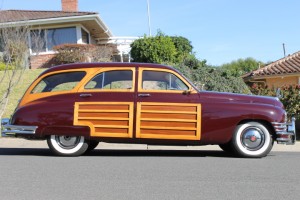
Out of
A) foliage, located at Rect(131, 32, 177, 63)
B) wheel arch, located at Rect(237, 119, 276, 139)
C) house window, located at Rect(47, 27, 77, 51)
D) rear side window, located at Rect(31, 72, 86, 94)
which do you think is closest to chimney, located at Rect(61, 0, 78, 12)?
house window, located at Rect(47, 27, 77, 51)

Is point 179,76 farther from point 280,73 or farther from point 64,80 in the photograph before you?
point 280,73

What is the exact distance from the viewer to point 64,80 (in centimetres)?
951

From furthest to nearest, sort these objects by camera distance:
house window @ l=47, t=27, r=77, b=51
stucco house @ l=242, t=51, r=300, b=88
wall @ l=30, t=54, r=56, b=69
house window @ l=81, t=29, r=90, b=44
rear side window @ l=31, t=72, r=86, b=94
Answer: house window @ l=81, t=29, r=90, b=44, house window @ l=47, t=27, r=77, b=51, wall @ l=30, t=54, r=56, b=69, stucco house @ l=242, t=51, r=300, b=88, rear side window @ l=31, t=72, r=86, b=94

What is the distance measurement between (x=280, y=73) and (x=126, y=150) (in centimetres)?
1535

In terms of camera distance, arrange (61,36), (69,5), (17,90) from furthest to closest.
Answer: (69,5)
(61,36)
(17,90)

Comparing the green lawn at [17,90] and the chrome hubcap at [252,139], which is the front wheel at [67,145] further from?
the green lawn at [17,90]

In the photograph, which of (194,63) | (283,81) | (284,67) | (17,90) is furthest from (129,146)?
(284,67)

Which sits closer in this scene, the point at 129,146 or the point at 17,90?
the point at 129,146

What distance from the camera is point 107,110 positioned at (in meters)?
8.96

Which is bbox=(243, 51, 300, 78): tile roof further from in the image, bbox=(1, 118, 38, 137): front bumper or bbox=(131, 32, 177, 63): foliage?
bbox=(1, 118, 38, 137): front bumper

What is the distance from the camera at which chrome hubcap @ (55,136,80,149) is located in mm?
9195

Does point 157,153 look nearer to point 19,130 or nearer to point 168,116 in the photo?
point 168,116
